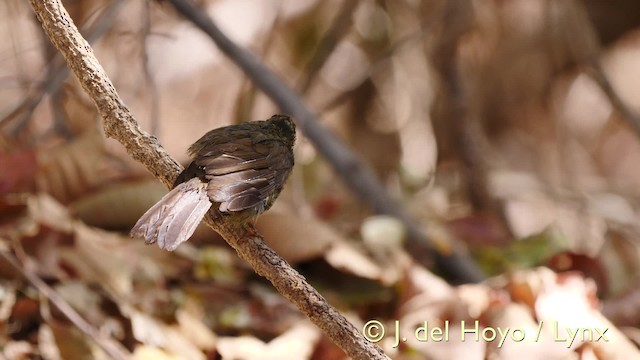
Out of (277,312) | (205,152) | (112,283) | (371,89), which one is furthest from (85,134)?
(371,89)

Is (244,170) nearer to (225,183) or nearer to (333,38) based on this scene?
(225,183)

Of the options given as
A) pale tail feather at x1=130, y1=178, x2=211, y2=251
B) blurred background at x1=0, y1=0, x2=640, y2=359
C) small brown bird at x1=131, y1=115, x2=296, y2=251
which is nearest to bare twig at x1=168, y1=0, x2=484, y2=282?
blurred background at x1=0, y1=0, x2=640, y2=359

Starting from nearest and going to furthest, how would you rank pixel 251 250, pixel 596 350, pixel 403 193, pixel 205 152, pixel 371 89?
pixel 251 250 → pixel 205 152 → pixel 596 350 → pixel 403 193 → pixel 371 89

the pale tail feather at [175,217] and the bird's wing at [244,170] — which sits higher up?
the bird's wing at [244,170]

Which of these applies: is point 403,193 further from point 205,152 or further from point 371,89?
point 205,152

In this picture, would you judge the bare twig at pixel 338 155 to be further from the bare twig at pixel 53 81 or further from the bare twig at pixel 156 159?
the bare twig at pixel 156 159

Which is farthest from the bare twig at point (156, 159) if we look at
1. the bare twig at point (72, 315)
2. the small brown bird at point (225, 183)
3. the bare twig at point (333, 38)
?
the bare twig at point (333, 38)

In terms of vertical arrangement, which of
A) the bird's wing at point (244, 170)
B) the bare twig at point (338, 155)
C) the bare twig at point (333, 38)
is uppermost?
the bare twig at point (333, 38)
